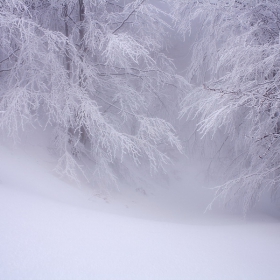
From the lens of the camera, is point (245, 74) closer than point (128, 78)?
Answer: Yes

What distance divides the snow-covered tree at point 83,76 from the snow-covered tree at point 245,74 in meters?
1.09

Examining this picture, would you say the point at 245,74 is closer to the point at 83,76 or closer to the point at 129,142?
the point at 129,142

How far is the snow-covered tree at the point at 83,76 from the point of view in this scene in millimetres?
5469

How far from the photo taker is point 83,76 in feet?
20.9

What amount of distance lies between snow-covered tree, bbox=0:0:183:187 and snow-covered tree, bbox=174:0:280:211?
1.09 m

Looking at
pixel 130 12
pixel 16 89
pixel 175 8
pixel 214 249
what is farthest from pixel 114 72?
pixel 214 249

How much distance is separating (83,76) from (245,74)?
3.83m

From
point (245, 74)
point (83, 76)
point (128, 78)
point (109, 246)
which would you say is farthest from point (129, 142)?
point (109, 246)

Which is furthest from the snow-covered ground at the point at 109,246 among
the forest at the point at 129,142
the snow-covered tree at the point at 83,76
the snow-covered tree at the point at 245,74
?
the snow-covered tree at the point at 83,76

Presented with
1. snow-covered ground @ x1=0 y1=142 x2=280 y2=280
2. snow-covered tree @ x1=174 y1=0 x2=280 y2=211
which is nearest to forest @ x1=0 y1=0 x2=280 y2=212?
snow-covered tree @ x1=174 y1=0 x2=280 y2=211

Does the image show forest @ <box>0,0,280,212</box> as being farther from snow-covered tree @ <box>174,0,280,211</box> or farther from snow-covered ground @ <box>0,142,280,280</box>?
snow-covered ground @ <box>0,142,280,280</box>

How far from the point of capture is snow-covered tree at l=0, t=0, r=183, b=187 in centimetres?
547

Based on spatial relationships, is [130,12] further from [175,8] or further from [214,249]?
[214,249]

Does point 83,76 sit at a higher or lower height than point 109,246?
higher
